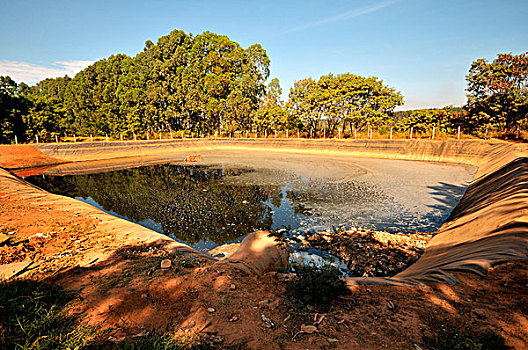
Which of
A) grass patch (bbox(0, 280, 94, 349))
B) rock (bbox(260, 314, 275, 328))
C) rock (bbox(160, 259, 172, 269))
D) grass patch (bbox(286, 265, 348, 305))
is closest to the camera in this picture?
grass patch (bbox(0, 280, 94, 349))

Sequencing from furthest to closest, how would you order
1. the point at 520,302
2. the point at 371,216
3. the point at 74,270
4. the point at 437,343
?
the point at 371,216, the point at 74,270, the point at 520,302, the point at 437,343

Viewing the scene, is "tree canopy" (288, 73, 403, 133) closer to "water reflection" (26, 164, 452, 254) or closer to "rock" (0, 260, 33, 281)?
"water reflection" (26, 164, 452, 254)

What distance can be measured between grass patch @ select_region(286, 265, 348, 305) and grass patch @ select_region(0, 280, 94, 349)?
2.98m

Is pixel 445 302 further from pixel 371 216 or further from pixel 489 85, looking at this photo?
pixel 489 85

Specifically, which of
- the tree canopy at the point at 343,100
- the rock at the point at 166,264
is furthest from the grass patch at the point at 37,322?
the tree canopy at the point at 343,100

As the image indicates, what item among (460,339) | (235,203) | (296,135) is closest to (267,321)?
(460,339)

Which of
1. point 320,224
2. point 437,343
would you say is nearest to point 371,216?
point 320,224

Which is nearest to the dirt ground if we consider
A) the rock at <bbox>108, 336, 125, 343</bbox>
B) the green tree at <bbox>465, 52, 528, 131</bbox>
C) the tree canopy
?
the rock at <bbox>108, 336, 125, 343</bbox>

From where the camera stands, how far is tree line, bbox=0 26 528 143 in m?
33.9

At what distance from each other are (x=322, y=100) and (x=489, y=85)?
19.2m

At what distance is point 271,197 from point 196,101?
34.5 meters

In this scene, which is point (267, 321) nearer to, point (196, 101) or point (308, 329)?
point (308, 329)

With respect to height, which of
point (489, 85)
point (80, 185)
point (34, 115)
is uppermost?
point (489, 85)

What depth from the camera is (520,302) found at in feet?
10.7
